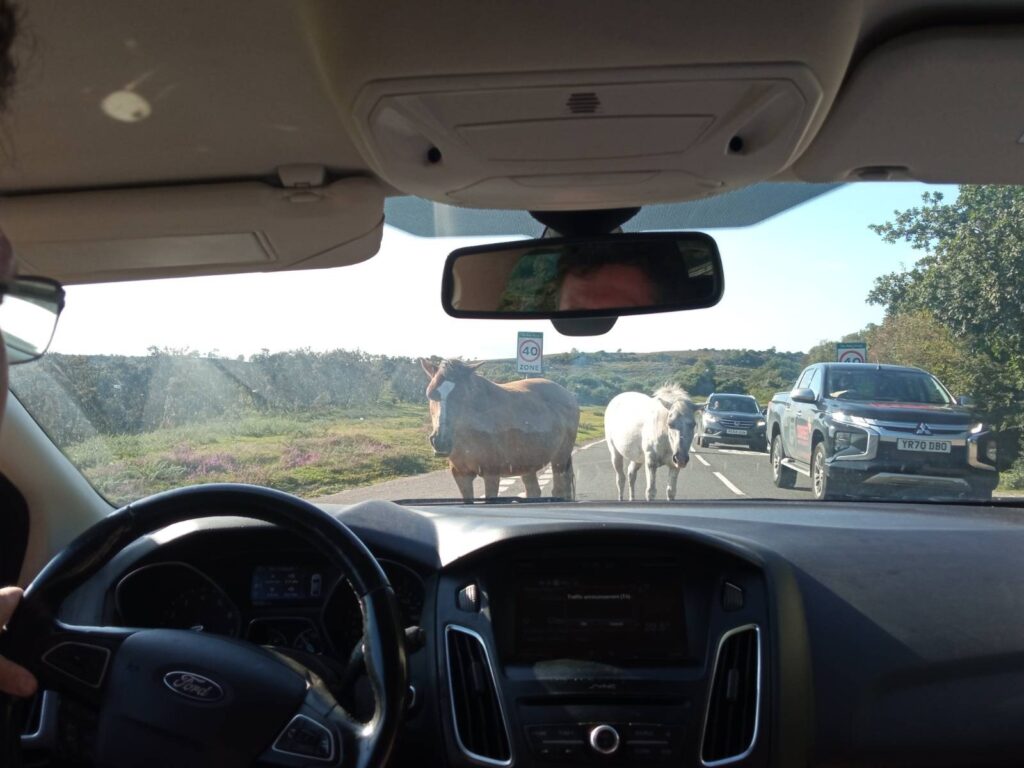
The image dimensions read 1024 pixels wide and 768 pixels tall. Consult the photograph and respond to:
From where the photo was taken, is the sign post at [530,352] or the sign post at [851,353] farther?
the sign post at [851,353]

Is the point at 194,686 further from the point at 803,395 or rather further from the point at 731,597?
the point at 803,395

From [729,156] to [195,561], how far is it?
225 cm

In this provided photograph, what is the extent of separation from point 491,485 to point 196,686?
8.10 ft

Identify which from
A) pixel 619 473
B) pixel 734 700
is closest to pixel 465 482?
pixel 619 473

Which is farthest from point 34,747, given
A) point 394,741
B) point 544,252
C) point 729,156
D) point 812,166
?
point 812,166

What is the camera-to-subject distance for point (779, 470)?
16.4 ft

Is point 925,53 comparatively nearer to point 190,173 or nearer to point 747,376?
point 190,173

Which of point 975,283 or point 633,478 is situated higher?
point 975,283

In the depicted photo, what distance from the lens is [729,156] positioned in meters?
2.55

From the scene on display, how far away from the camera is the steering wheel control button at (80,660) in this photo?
2.33 metres

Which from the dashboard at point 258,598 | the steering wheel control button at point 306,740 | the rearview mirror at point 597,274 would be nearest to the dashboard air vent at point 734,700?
the dashboard at point 258,598

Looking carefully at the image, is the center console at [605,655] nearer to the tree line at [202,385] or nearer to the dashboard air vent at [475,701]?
the dashboard air vent at [475,701]

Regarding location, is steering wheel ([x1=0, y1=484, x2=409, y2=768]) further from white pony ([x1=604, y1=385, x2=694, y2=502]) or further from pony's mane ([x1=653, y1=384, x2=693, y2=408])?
pony's mane ([x1=653, y1=384, x2=693, y2=408])

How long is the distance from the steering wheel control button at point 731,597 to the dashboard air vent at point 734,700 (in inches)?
3.1
